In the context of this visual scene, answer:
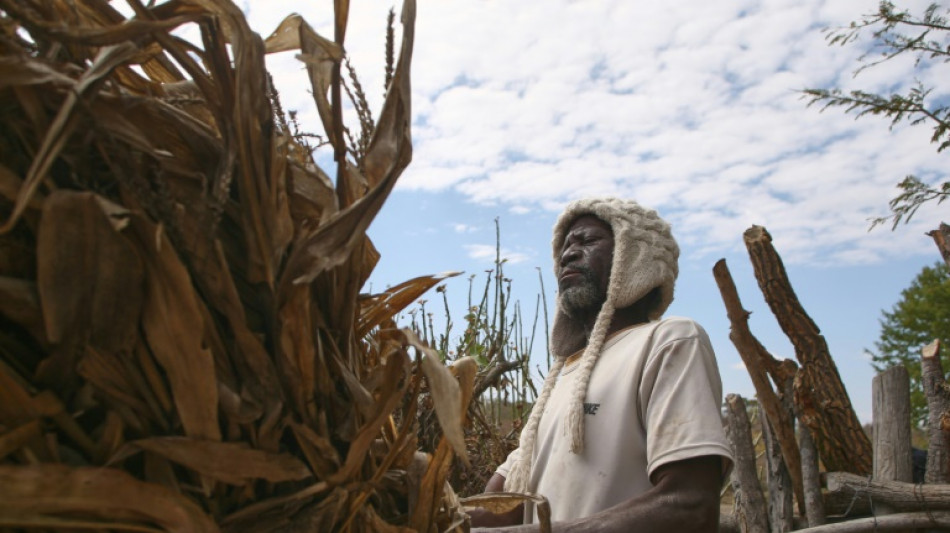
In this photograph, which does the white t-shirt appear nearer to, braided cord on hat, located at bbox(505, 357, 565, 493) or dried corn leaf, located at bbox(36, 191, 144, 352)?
braided cord on hat, located at bbox(505, 357, 565, 493)

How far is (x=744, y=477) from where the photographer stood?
15.4ft

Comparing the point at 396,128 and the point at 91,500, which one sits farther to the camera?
the point at 396,128

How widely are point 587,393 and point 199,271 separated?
1878 millimetres

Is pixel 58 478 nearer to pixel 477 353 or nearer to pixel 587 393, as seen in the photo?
pixel 587 393

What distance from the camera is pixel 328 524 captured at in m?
0.79

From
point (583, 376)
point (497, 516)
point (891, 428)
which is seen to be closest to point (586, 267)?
point (583, 376)

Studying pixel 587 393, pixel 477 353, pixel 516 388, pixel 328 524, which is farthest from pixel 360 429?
pixel 516 388

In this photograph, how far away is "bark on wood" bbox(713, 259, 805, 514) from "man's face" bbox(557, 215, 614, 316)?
72.8 inches

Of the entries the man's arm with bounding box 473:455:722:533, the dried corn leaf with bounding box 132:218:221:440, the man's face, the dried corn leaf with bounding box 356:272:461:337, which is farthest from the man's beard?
the dried corn leaf with bounding box 132:218:221:440

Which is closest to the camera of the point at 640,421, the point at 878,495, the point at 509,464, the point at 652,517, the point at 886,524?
the point at 652,517

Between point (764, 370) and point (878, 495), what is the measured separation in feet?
2.98

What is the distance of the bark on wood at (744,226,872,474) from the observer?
441 centimetres

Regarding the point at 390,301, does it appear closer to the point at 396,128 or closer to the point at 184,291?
the point at 396,128

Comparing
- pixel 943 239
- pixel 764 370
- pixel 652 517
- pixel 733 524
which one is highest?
pixel 943 239
